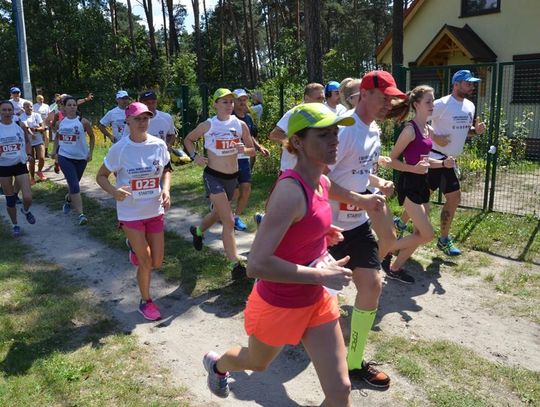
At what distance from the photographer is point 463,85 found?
21.5ft

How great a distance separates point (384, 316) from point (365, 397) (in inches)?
54.5

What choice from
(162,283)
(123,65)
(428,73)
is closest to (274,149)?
(428,73)

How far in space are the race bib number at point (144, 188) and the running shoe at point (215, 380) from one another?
5.86ft

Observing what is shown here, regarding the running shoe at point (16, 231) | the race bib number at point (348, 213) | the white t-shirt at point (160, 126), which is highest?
the white t-shirt at point (160, 126)

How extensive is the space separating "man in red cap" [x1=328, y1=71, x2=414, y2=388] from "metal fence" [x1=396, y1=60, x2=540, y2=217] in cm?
474

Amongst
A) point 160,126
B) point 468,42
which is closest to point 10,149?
point 160,126

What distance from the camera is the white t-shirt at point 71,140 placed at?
859 cm

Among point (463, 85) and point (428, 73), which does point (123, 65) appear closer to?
point (428, 73)

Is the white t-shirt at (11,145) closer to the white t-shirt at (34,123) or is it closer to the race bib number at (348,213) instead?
the white t-shirt at (34,123)

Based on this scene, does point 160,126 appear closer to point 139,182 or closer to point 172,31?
point 139,182

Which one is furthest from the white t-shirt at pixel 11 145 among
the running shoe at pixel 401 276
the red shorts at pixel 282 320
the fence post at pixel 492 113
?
the fence post at pixel 492 113

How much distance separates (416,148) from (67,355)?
3716 mm

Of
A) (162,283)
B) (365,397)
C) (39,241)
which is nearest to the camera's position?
(365,397)

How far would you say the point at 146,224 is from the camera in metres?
4.93
